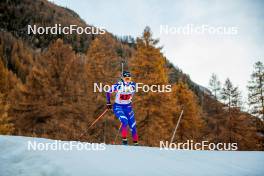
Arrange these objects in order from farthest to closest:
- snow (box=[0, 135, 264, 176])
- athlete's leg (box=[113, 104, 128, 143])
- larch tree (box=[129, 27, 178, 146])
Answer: larch tree (box=[129, 27, 178, 146]) < athlete's leg (box=[113, 104, 128, 143]) < snow (box=[0, 135, 264, 176])

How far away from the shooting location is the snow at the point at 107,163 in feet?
12.2

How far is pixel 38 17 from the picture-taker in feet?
365

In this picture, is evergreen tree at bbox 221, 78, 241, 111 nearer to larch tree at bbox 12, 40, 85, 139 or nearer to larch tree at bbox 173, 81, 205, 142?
larch tree at bbox 173, 81, 205, 142

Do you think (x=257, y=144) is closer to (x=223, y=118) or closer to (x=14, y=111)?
(x=223, y=118)

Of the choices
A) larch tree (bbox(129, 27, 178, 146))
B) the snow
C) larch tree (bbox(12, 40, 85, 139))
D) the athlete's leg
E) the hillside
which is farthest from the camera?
larch tree (bbox(12, 40, 85, 139))

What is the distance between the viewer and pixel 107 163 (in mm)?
4090

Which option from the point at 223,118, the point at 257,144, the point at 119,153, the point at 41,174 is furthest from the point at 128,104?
the point at 257,144

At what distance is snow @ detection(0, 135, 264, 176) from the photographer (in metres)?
3.72

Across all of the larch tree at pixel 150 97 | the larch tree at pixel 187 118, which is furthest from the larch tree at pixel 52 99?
the larch tree at pixel 187 118

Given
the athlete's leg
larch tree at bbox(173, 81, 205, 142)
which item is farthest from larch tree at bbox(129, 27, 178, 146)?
the athlete's leg

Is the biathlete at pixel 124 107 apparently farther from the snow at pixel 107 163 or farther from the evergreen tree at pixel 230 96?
the evergreen tree at pixel 230 96

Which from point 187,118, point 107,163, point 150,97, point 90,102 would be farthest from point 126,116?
point 187,118

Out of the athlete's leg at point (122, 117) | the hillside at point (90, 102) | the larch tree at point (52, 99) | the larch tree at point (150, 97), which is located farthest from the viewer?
the larch tree at point (52, 99)

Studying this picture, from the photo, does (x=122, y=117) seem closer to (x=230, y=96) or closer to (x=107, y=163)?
(x=107, y=163)
